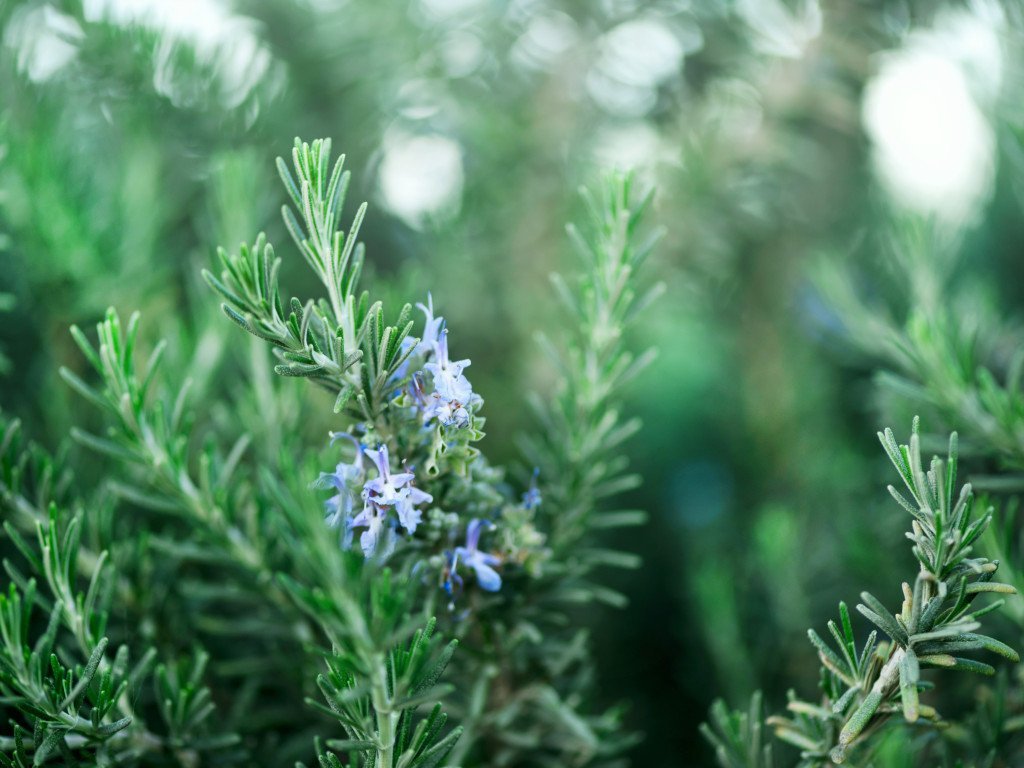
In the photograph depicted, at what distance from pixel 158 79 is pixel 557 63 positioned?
0.36 meters

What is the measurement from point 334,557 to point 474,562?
0.06m

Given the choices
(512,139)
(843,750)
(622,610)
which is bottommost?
(622,610)

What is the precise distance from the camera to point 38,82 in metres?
0.60

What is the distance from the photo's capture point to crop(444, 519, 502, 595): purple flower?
1.07 feet

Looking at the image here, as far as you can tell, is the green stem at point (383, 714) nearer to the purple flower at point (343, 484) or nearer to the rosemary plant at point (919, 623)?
A: the purple flower at point (343, 484)

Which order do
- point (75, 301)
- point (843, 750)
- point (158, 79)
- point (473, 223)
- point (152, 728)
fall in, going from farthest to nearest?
point (473, 223), point (158, 79), point (75, 301), point (152, 728), point (843, 750)

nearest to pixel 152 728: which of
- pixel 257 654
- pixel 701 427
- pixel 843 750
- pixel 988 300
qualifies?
pixel 257 654

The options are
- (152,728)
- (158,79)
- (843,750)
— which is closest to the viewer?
(843,750)

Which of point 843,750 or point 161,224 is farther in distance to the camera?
point 161,224

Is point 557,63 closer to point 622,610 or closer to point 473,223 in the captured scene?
point 473,223

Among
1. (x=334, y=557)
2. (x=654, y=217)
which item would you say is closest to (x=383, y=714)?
(x=334, y=557)

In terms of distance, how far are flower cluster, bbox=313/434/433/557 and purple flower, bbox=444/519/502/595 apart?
0.08 feet

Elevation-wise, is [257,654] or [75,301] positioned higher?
[75,301]

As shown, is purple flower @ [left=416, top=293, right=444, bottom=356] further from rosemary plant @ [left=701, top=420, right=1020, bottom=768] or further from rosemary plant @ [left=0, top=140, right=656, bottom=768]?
rosemary plant @ [left=701, top=420, right=1020, bottom=768]
